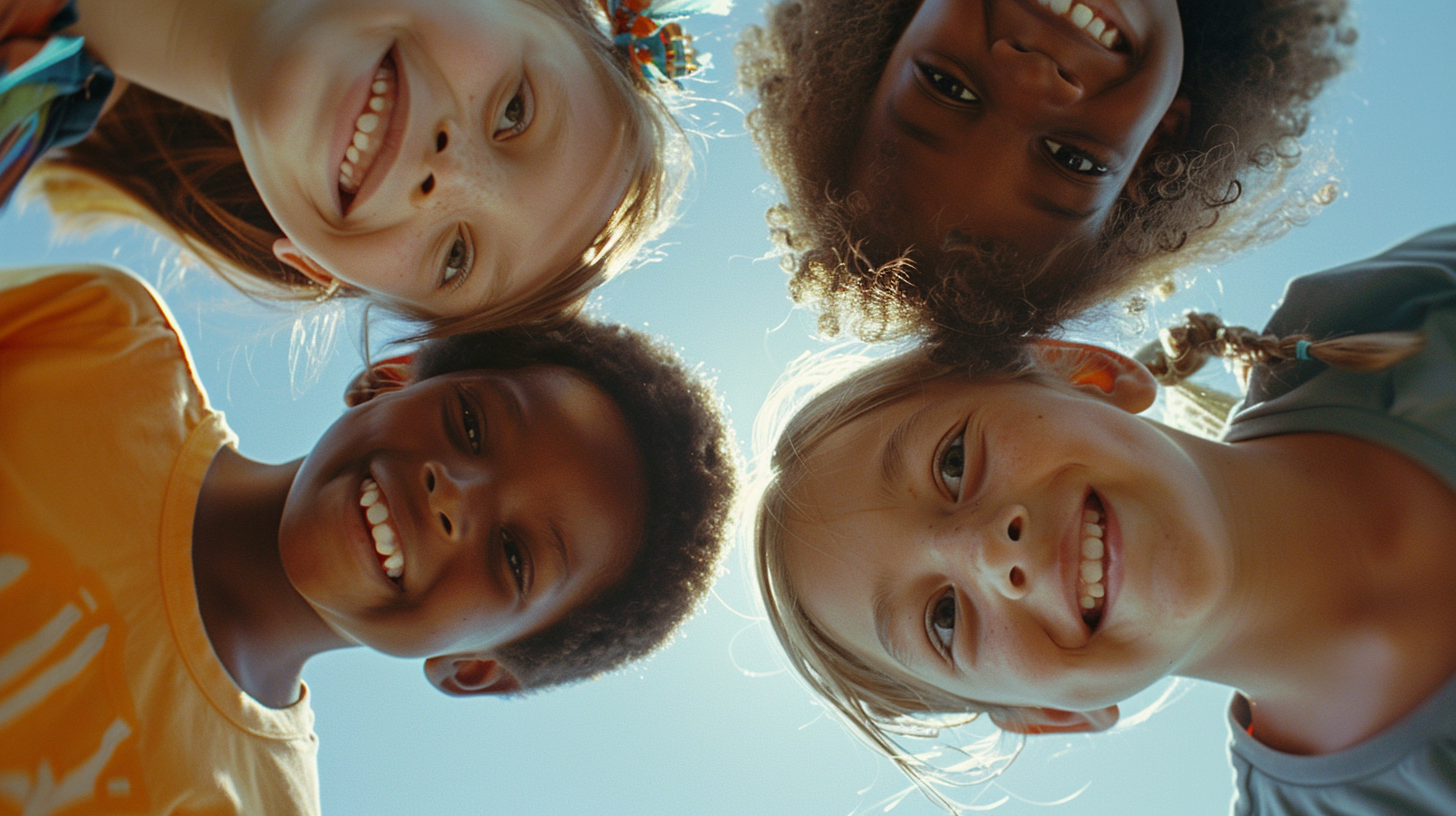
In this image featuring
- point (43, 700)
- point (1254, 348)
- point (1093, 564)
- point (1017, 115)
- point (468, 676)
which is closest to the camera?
point (43, 700)

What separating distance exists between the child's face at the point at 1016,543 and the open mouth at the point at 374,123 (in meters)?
0.96

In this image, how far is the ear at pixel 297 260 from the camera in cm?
180

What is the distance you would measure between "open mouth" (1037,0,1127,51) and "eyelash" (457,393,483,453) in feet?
4.21

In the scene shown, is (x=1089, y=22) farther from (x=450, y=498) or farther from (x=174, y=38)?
(x=174, y=38)

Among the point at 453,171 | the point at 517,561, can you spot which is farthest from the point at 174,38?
the point at 517,561

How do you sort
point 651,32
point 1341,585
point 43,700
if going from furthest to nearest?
point 651,32, point 1341,585, point 43,700

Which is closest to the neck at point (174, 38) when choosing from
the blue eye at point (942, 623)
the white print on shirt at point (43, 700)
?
the white print on shirt at point (43, 700)

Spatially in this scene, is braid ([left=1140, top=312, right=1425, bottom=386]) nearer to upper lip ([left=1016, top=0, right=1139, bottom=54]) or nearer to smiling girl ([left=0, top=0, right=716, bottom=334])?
upper lip ([left=1016, top=0, right=1139, bottom=54])

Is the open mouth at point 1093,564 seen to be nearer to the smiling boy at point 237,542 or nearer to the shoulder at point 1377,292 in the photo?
the shoulder at point 1377,292

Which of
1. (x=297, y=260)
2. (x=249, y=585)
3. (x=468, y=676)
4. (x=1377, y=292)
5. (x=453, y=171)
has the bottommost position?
(x=468, y=676)

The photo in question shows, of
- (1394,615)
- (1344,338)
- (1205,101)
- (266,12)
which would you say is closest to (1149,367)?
(1344,338)

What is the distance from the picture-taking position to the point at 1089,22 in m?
1.54

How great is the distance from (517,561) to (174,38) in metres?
1.08

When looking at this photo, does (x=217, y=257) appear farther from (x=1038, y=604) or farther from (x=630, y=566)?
(x=1038, y=604)
